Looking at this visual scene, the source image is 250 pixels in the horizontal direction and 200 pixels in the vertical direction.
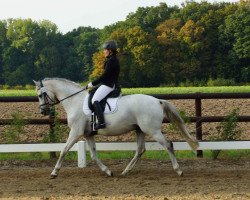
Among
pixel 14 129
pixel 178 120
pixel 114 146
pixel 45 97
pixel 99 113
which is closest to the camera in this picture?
pixel 99 113

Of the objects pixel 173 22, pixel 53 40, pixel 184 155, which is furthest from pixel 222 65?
pixel 184 155

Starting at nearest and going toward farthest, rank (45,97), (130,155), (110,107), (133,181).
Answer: (133,181) → (110,107) → (45,97) → (130,155)

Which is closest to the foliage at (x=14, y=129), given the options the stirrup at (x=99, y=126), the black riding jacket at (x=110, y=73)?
the stirrup at (x=99, y=126)

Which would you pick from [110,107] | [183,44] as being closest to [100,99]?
[110,107]

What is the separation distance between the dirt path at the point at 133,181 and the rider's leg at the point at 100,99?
3.17 feet

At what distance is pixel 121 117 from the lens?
32.4 feet

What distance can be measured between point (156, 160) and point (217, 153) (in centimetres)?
131

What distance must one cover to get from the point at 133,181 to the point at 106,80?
189 centimetres

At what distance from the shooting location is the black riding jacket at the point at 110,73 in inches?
388

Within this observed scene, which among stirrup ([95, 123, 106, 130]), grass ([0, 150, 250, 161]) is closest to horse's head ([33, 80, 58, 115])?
stirrup ([95, 123, 106, 130])

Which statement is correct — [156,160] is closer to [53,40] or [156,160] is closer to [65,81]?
[65,81]

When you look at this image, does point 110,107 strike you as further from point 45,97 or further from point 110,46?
point 45,97

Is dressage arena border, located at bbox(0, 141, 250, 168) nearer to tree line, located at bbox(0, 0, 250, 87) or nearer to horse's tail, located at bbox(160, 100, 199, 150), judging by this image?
horse's tail, located at bbox(160, 100, 199, 150)

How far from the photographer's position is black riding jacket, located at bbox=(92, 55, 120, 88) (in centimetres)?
984
